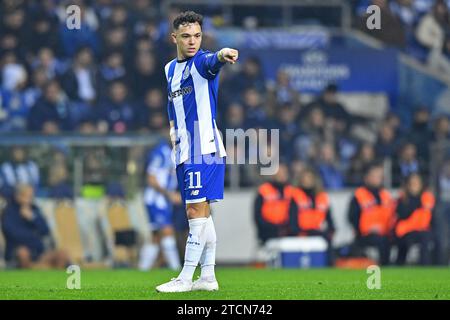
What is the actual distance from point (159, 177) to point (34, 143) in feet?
6.54

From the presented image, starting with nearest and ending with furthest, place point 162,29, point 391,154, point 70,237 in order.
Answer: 1. point 70,237
2. point 391,154
3. point 162,29

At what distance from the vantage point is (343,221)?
773 inches

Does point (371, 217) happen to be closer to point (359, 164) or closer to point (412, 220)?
point (412, 220)

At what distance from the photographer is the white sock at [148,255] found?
18.8 m

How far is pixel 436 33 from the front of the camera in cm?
2298

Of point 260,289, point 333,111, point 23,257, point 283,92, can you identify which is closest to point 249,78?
point 283,92

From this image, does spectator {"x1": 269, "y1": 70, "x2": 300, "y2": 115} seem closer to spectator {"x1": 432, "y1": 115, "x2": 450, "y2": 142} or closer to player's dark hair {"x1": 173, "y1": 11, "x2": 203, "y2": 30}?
spectator {"x1": 432, "y1": 115, "x2": 450, "y2": 142}

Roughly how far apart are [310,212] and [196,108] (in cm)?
858

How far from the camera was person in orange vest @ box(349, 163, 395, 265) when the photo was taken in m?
19.0

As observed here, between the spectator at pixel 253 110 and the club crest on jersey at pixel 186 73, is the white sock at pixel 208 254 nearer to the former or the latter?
the club crest on jersey at pixel 186 73

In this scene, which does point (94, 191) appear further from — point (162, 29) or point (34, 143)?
point (162, 29)

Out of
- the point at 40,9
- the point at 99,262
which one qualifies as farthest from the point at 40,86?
the point at 99,262

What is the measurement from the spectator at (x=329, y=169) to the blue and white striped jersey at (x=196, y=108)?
9.69 metres

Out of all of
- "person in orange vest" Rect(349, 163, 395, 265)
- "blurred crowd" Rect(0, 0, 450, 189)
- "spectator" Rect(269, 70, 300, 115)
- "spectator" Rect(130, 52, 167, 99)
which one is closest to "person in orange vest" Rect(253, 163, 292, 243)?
"blurred crowd" Rect(0, 0, 450, 189)
